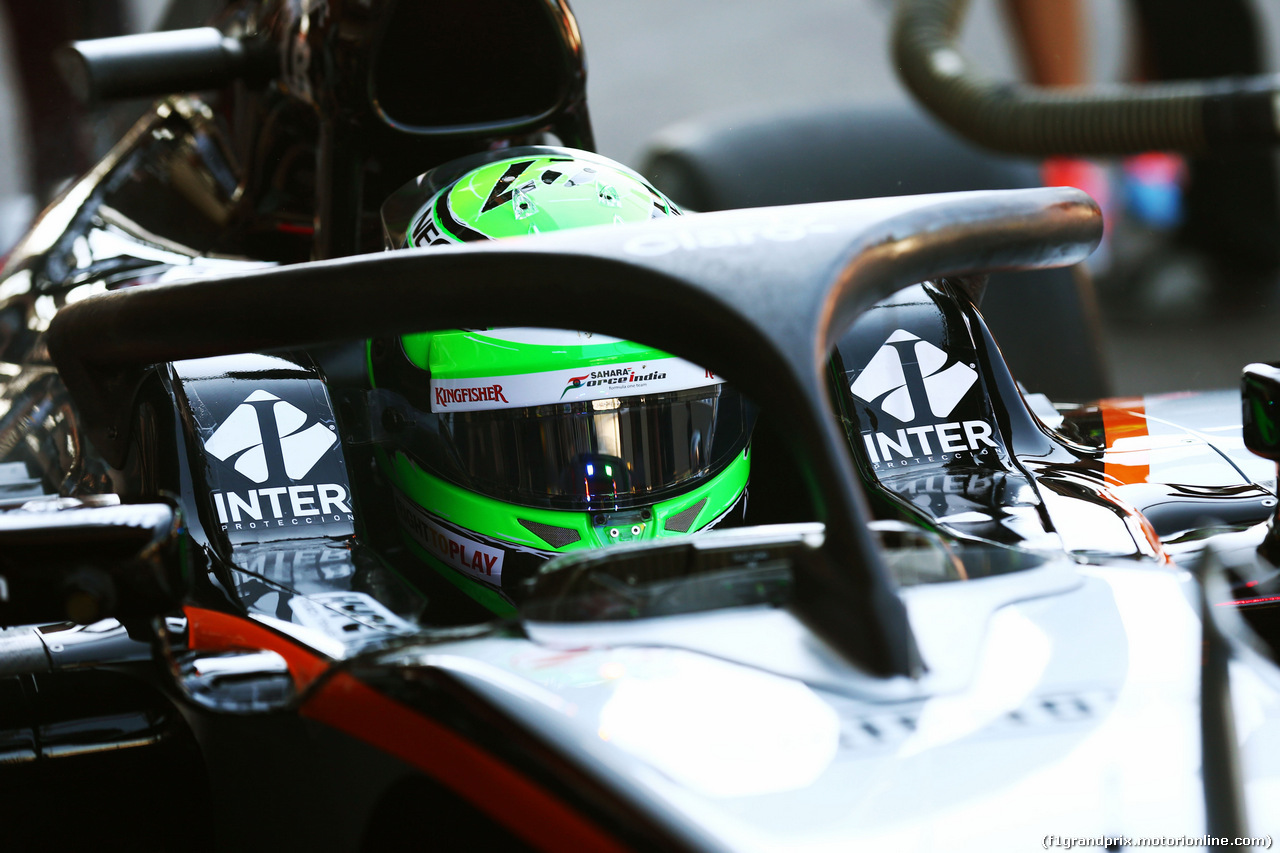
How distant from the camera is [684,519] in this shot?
922 mm

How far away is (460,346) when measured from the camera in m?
0.89

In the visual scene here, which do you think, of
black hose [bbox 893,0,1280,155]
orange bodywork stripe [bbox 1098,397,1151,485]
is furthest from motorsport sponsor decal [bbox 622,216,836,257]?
black hose [bbox 893,0,1280,155]

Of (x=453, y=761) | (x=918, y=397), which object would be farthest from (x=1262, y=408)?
(x=453, y=761)

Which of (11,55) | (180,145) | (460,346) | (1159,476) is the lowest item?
(1159,476)

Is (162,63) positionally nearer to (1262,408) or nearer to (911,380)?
(911,380)

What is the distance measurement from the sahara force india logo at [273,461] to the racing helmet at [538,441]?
0.05m

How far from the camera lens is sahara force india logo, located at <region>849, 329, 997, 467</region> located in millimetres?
942

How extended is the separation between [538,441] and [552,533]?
2.7 inches

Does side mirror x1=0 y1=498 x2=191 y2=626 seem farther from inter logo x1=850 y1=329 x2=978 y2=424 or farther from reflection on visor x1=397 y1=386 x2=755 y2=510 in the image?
inter logo x1=850 y1=329 x2=978 y2=424

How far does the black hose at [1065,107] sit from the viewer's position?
1.70 metres

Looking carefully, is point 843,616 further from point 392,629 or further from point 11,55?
point 11,55

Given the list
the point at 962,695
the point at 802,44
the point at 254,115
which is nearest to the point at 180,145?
the point at 254,115

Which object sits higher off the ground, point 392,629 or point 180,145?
point 180,145

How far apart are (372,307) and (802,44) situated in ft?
20.8
